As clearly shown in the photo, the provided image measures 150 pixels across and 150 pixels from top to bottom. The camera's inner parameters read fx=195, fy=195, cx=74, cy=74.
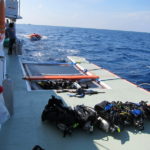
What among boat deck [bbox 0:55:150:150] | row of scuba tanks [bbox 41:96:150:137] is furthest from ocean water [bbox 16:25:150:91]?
boat deck [bbox 0:55:150:150]

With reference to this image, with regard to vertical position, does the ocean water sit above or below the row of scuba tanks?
below

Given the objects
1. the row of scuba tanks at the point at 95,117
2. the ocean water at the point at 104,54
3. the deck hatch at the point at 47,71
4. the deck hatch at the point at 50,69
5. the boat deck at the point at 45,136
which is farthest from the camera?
the ocean water at the point at 104,54

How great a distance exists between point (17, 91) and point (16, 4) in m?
7.92

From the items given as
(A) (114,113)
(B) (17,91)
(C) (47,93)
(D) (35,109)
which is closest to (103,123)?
(A) (114,113)

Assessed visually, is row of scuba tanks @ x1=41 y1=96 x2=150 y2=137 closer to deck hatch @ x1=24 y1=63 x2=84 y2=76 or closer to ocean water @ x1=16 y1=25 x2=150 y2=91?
ocean water @ x1=16 y1=25 x2=150 y2=91

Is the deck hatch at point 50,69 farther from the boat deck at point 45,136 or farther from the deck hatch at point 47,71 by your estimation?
the boat deck at point 45,136

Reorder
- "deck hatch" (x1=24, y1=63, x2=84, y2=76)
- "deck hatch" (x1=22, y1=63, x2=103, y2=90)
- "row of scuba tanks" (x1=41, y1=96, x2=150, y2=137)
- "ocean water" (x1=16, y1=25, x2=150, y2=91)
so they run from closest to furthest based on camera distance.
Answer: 1. "row of scuba tanks" (x1=41, y1=96, x2=150, y2=137)
2. "deck hatch" (x1=22, y1=63, x2=103, y2=90)
3. "deck hatch" (x1=24, y1=63, x2=84, y2=76)
4. "ocean water" (x1=16, y1=25, x2=150, y2=91)

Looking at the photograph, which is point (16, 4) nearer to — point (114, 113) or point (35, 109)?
point (35, 109)

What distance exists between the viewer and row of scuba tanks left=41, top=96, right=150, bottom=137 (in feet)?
11.4

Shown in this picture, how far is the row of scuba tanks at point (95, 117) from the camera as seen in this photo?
3481mm

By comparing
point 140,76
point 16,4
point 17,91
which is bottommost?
point 140,76

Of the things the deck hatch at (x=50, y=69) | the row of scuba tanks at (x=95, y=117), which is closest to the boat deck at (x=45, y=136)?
the row of scuba tanks at (x=95, y=117)

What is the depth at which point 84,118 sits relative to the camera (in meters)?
3.55

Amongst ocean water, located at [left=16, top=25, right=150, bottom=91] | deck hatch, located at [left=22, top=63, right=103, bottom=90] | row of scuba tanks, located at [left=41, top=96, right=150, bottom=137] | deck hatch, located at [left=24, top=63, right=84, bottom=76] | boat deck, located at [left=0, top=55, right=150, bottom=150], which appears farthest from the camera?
ocean water, located at [left=16, top=25, right=150, bottom=91]
